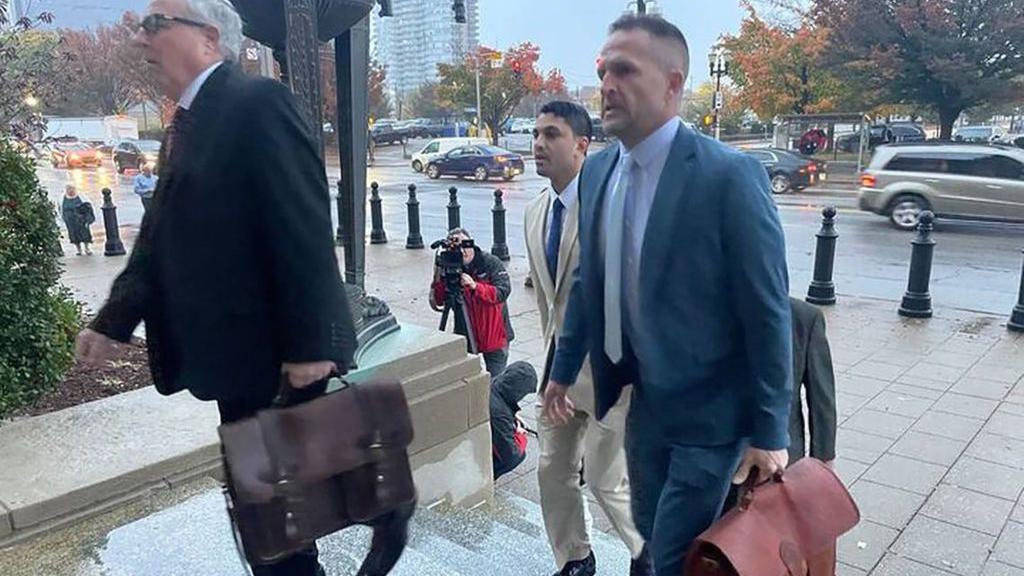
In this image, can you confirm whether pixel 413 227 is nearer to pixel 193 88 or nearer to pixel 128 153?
pixel 193 88

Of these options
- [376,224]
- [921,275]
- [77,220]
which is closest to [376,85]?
[376,224]

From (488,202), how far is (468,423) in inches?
707

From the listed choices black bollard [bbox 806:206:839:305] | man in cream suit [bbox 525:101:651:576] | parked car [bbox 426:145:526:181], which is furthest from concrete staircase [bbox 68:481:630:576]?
parked car [bbox 426:145:526:181]

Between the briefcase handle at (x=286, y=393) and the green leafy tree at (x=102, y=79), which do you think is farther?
the green leafy tree at (x=102, y=79)

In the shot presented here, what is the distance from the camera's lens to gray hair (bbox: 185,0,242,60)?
184cm

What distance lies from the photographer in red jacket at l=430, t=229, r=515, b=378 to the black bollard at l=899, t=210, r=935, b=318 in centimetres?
538

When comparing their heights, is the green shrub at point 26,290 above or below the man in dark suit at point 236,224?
below

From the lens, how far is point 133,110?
66688 mm

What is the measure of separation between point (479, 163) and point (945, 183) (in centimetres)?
1832

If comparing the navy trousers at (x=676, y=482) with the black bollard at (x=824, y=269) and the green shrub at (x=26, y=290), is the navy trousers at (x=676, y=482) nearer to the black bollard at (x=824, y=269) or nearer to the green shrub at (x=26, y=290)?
the green shrub at (x=26, y=290)

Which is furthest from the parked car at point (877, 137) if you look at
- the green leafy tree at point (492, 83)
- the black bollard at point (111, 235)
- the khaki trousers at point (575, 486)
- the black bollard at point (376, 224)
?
the khaki trousers at point (575, 486)

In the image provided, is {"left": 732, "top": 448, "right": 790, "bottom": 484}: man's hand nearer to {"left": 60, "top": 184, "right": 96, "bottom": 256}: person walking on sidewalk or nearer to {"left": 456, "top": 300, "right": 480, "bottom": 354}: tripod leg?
{"left": 456, "top": 300, "right": 480, "bottom": 354}: tripod leg

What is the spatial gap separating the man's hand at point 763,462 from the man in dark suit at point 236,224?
108 cm

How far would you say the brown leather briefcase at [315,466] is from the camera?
1.80 m
